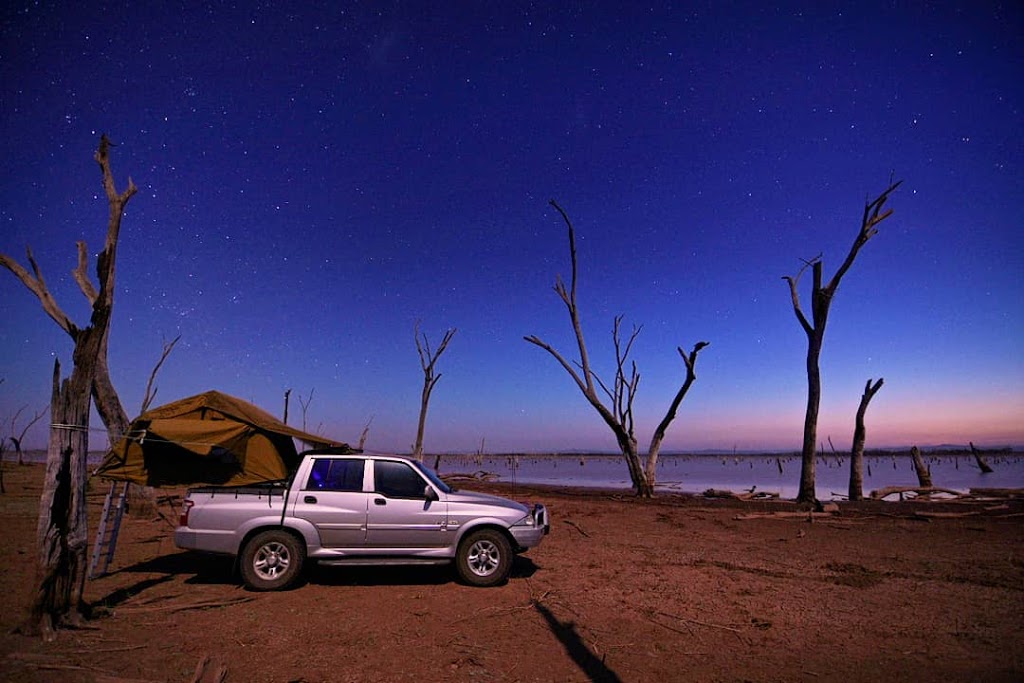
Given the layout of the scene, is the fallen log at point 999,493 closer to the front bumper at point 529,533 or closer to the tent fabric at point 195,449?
the front bumper at point 529,533

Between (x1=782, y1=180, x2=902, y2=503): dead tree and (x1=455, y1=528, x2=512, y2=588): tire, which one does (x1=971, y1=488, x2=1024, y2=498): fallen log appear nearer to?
(x1=782, y1=180, x2=902, y2=503): dead tree

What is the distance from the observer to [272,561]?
773 cm

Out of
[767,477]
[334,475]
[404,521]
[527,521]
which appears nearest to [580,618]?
[527,521]

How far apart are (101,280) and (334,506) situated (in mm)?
4183

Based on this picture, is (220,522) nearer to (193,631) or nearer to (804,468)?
(193,631)

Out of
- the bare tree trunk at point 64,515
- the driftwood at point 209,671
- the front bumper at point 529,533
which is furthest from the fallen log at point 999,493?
the bare tree trunk at point 64,515

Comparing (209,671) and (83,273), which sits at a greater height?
(83,273)

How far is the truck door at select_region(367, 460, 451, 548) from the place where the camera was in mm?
8000

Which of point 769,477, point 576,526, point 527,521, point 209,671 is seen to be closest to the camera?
point 209,671

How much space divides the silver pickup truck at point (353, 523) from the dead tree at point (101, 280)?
2.22 meters

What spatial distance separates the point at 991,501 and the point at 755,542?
12.0 m

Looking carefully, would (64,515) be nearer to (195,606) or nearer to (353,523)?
(195,606)

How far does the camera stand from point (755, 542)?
11.8 metres

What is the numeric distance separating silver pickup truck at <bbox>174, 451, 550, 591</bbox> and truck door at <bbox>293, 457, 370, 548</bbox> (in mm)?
14
